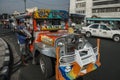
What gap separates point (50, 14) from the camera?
22.9 feet

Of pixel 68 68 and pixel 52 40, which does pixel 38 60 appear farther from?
→ pixel 68 68

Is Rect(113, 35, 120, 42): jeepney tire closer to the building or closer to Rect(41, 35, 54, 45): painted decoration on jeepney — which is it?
Rect(41, 35, 54, 45): painted decoration on jeepney

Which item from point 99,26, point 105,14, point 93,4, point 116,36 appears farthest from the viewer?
point 93,4

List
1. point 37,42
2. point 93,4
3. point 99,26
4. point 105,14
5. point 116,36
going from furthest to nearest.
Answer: point 93,4 → point 105,14 → point 99,26 → point 116,36 → point 37,42

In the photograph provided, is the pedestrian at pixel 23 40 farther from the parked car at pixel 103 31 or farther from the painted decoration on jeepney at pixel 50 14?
the parked car at pixel 103 31

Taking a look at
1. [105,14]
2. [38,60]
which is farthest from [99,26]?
[105,14]

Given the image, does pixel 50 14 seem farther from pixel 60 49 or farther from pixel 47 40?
pixel 60 49

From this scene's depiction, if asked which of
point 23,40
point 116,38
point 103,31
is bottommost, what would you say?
point 116,38

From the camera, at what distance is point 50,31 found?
704 centimetres

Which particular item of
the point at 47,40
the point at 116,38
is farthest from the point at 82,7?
the point at 47,40

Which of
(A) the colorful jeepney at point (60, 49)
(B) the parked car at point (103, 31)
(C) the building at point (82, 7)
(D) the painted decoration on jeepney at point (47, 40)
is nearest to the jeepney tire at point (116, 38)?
(B) the parked car at point (103, 31)

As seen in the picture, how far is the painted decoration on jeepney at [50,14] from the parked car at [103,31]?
1044 centimetres

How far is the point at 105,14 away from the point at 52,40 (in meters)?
58.6

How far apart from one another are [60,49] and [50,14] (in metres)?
2.19
